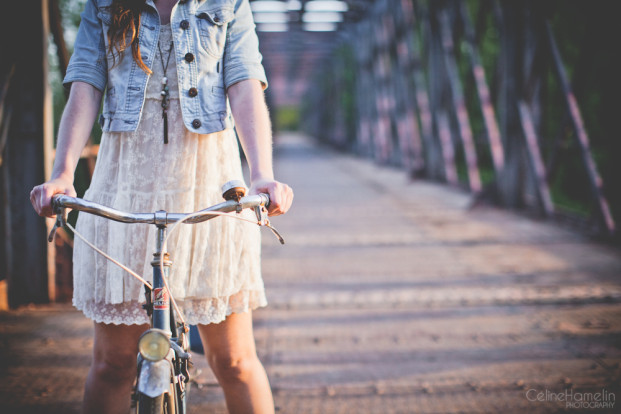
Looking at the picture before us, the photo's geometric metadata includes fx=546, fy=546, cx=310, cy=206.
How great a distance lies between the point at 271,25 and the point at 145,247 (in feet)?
57.8

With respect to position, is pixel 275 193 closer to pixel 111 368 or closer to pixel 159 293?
pixel 159 293

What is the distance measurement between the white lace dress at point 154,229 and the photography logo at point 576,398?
5.65 ft

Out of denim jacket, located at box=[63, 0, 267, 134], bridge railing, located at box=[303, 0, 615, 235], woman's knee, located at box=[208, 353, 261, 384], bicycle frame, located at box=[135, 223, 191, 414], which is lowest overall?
woman's knee, located at box=[208, 353, 261, 384]

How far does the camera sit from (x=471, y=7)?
1217 centimetres

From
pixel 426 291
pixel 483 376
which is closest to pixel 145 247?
pixel 483 376

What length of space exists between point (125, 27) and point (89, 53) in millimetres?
154

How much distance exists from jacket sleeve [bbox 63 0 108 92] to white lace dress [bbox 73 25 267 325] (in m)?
0.17

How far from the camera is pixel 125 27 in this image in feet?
5.40

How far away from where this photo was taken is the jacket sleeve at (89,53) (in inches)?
66.6

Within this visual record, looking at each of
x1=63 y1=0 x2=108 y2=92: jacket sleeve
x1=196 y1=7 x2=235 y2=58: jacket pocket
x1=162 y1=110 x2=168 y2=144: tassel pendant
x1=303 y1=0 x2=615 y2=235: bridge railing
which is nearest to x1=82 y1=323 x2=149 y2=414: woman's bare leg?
x1=162 y1=110 x2=168 y2=144: tassel pendant

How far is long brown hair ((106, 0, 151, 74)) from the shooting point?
5.38 ft

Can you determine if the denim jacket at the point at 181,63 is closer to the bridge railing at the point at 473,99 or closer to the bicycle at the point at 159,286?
the bicycle at the point at 159,286

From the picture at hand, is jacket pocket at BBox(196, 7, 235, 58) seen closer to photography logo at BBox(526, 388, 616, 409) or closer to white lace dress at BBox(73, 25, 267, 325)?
white lace dress at BBox(73, 25, 267, 325)

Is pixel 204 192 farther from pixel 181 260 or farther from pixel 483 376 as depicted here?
pixel 483 376
